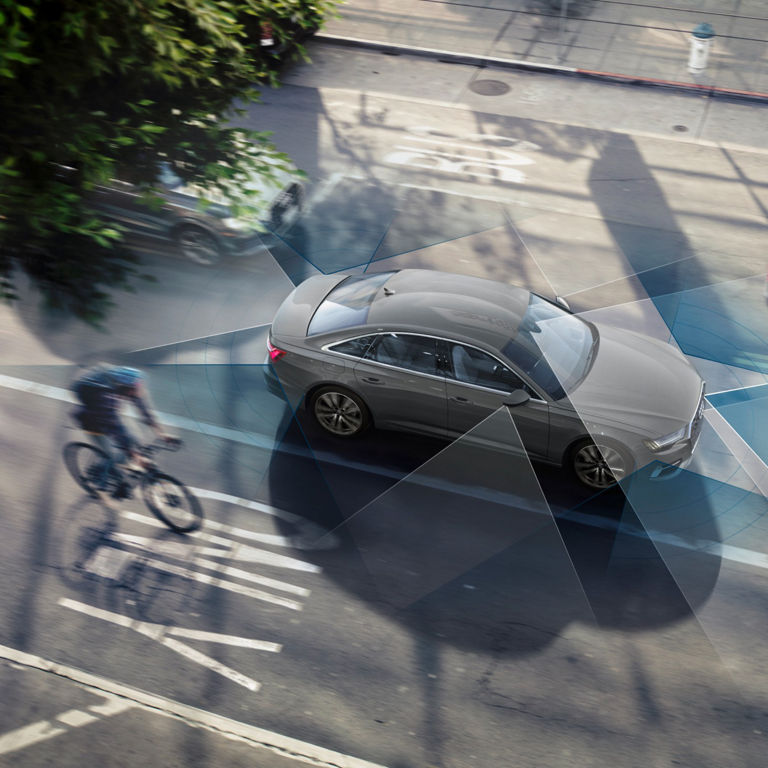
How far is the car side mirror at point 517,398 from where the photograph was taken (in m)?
8.14

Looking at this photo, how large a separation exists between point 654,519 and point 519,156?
26.5ft

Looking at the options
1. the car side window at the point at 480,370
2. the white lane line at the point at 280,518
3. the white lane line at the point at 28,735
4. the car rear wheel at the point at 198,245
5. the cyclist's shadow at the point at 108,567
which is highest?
the car rear wheel at the point at 198,245

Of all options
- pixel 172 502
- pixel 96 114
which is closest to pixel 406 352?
pixel 172 502

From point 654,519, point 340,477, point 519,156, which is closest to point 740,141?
point 519,156

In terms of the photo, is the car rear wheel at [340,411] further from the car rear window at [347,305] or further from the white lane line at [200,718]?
the white lane line at [200,718]

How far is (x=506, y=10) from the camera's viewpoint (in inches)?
736

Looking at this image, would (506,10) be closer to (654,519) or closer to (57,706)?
(654,519)

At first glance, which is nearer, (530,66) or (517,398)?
(517,398)

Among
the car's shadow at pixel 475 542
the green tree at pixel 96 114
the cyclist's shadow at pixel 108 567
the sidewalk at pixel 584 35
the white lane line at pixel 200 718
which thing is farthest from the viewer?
the sidewalk at pixel 584 35

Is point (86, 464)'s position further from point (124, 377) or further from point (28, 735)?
point (28, 735)

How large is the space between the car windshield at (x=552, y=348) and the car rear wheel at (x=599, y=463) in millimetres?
618

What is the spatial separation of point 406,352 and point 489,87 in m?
9.71

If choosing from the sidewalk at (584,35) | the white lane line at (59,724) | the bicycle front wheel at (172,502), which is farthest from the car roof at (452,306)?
the sidewalk at (584,35)

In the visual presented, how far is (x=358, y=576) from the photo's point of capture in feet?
26.0
